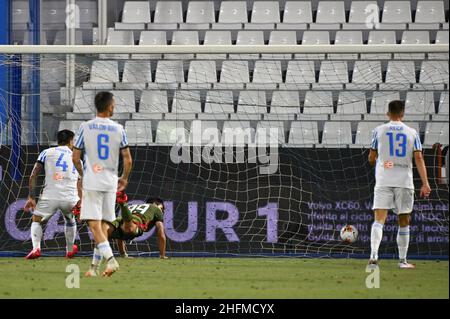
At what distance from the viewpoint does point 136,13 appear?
808 inches

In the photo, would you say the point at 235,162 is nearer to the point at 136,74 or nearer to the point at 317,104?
the point at 317,104

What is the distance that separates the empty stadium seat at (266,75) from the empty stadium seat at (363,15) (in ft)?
7.41

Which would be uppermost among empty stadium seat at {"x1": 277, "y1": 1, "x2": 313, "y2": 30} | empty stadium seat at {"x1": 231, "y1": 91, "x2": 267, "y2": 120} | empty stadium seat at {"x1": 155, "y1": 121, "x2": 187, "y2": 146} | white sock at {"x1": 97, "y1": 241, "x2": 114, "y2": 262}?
empty stadium seat at {"x1": 277, "y1": 1, "x2": 313, "y2": 30}

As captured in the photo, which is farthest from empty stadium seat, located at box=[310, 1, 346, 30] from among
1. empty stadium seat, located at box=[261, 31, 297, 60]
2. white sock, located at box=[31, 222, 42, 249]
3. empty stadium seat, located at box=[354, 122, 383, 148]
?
white sock, located at box=[31, 222, 42, 249]

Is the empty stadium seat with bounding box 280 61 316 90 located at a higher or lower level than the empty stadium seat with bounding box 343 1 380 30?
lower

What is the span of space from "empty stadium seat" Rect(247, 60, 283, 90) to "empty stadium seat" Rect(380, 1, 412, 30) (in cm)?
276

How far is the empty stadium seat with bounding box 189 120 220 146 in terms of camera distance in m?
15.8

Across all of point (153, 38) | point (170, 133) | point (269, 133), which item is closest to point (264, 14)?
point (153, 38)

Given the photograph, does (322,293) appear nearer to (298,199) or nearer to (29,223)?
(298,199)

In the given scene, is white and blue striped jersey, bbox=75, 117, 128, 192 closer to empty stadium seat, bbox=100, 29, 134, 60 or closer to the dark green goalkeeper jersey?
the dark green goalkeeper jersey

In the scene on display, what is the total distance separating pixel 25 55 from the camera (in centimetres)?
1600

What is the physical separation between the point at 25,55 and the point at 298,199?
4535 millimetres

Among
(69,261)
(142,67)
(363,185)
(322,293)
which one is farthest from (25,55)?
(322,293)

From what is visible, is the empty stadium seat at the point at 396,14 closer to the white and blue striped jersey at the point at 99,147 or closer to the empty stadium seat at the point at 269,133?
the empty stadium seat at the point at 269,133
